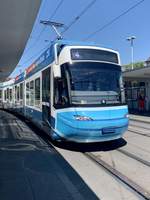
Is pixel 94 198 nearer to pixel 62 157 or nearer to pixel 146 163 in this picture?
pixel 146 163

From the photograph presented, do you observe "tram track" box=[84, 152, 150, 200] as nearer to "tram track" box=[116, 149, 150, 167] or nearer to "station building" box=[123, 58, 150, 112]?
"tram track" box=[116, 149, 150, 167]

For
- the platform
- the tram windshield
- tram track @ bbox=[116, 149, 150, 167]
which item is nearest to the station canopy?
the tram windshield

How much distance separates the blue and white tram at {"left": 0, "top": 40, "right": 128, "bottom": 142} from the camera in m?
8.66

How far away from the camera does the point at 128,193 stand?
18.1 feet

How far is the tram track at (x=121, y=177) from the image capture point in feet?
18.1

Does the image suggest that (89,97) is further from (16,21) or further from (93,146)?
(16,21)

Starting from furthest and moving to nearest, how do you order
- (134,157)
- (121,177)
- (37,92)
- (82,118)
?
(37,92) → (82,118) → (134,157) → (121,177)

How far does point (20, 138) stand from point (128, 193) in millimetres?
7026

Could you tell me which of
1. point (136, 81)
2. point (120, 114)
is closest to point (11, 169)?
point (120, 114)

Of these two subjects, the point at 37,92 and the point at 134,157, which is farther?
the point at 37,92

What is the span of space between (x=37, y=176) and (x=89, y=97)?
2.99 metres

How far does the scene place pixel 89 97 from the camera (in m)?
8.87

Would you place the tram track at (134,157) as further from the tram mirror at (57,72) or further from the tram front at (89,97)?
the tram mirror at (57,72)

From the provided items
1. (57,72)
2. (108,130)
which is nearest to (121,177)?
(108,130)
